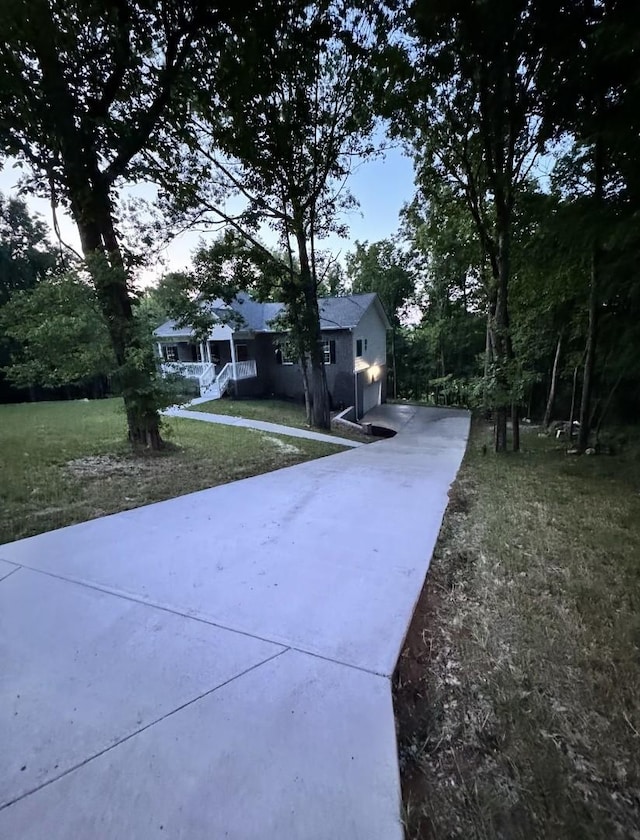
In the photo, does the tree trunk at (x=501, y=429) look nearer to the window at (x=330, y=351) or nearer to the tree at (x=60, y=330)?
the tree at (x=60, y=330)

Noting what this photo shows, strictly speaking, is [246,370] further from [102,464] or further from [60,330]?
[60,330]

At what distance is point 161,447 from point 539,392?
15551 mm

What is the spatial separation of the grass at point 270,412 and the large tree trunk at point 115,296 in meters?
5.99

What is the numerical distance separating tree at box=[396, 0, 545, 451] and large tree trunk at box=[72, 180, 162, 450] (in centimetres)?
530

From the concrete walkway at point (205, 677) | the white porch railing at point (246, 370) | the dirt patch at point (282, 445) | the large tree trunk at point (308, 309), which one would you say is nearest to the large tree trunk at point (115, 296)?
the dirt patch at point (282, 445)

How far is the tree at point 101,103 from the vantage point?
4.15m

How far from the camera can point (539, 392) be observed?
15969 mm

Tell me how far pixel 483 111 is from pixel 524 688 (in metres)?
7.74

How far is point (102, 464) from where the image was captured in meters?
5.83

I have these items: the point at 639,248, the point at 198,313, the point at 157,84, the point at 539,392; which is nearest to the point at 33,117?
the point at 157,84

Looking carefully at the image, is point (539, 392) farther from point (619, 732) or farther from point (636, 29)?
point (619, 732)

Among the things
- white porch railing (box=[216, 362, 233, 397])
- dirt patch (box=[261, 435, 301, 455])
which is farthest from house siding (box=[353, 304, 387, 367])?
dirt patch (box=[261, 435, 301, 455])

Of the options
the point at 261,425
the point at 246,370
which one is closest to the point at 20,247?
the point at 246,370

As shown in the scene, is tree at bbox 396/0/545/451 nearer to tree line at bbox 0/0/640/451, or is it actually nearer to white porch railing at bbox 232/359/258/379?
tree line at bbox 0/0/640/451
